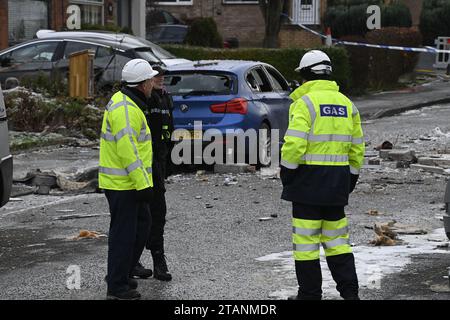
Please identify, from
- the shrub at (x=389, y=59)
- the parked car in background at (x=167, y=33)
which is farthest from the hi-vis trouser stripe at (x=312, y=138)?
the parked car in background at (x=167, y=33)

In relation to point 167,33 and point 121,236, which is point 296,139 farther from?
point 167,33

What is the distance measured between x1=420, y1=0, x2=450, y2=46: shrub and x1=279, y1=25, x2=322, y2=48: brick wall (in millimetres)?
3904

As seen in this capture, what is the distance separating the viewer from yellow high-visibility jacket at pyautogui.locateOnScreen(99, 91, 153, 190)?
25.4ft

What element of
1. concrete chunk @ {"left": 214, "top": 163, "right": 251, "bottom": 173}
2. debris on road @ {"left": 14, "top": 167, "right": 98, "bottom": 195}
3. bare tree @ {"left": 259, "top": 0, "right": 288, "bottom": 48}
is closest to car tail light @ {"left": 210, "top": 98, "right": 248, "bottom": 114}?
concrete chunk @ {"left": 214, "top": 163, "right": 251, "bottom": 173}

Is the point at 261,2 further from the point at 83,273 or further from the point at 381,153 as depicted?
the point at 83,273

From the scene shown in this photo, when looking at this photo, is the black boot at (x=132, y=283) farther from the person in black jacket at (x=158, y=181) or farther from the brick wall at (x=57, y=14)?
the brick wall at (x=57, y=14)

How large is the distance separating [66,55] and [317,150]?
551 inches

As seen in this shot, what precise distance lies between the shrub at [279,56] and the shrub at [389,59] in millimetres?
1766

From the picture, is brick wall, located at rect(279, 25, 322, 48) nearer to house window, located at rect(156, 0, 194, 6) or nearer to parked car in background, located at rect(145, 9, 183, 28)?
parked car in background, located at rect(145, 9, 183, 28)

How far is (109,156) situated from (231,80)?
7.37 metres

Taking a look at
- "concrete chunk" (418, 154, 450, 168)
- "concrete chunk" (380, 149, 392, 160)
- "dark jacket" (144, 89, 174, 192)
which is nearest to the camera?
"dark jacket" (144, 89, 174, 192)

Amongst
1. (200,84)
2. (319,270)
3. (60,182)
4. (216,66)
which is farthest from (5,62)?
(319,270)

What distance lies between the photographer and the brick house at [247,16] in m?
40.4

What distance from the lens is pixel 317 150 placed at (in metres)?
7.52
